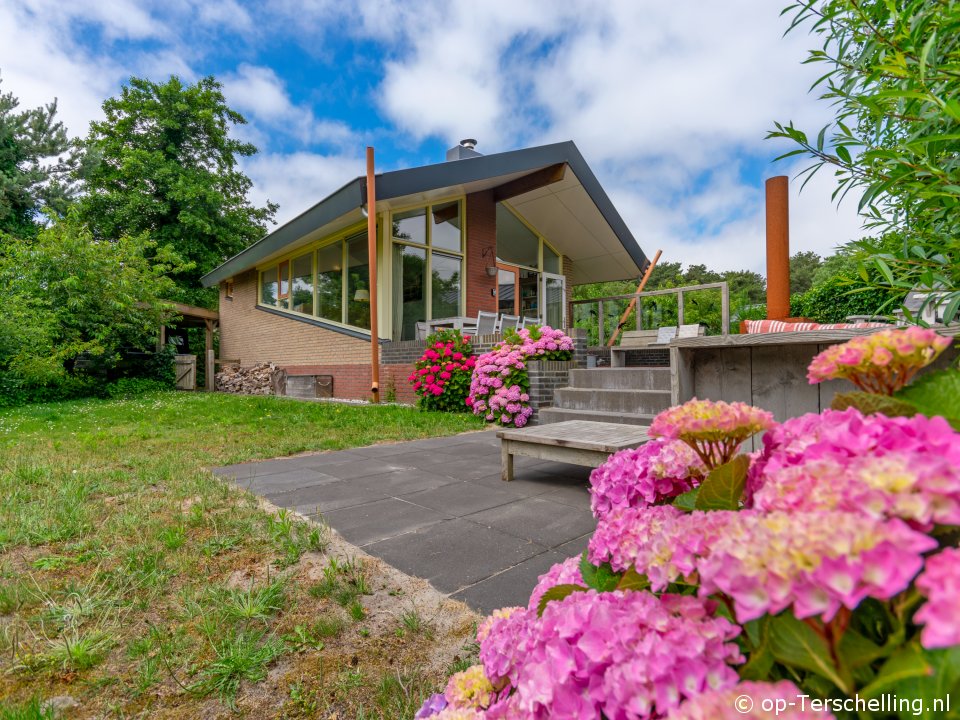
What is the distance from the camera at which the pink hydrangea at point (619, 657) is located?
16.8 inches

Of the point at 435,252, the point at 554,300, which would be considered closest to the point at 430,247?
the point at 435,252

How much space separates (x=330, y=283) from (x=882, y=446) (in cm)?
1031

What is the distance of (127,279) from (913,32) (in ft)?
41.4

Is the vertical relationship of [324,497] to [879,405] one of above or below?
below

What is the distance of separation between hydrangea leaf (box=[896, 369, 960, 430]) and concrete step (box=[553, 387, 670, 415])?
390 cm

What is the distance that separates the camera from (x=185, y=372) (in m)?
13.1

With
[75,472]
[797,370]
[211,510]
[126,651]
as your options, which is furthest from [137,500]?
[797,370]

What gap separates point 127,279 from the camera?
33.5ft

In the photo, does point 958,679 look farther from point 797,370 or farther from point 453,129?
point 453,129

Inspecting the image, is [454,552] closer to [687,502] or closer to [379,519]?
[379,519]

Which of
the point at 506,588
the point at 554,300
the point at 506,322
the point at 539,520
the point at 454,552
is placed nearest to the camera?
the point at 506,588

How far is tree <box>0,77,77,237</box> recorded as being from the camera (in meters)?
16.0

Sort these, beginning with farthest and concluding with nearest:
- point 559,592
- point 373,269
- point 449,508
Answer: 1. point 373,269
2. point 449,508
3. point 559,592

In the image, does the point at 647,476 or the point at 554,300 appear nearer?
the point at 647,476
